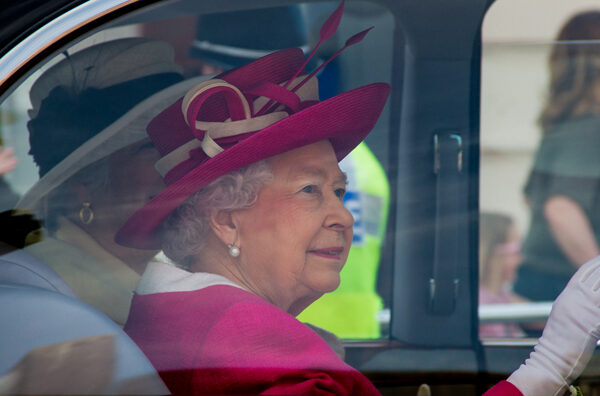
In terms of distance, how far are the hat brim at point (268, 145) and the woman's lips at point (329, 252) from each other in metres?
0.20

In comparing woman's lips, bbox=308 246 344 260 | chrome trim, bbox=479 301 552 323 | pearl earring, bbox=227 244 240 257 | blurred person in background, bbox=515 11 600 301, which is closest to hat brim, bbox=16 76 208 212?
pearl earring, bbox=227 244 240 257

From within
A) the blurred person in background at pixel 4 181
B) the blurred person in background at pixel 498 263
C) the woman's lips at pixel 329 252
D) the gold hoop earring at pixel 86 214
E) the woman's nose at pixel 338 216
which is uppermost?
the blurred person in background at pixel 4 181

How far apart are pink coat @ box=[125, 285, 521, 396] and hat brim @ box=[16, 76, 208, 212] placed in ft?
0.97

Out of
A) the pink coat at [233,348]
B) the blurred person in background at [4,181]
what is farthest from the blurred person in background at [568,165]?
the blurred person in background at [4,181]

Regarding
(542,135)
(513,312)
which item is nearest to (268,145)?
(542,135)

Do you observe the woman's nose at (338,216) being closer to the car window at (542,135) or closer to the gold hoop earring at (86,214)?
the car window at (542,135)

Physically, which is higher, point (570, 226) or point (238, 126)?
point (238, 126)

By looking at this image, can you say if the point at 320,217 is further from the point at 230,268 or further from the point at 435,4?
the point at 435,4

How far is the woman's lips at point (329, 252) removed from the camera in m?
1.67

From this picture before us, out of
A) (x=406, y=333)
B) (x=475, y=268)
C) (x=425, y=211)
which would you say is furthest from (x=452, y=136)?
(x=406, y=333)

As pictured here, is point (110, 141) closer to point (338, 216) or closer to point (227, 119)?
point (227, 119)

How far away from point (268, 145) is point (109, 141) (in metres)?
0.34

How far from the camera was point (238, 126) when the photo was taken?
1.66 meters

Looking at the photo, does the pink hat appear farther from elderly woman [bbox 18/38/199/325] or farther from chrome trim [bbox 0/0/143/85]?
chrome trim [bbox 0/0/143/85]
